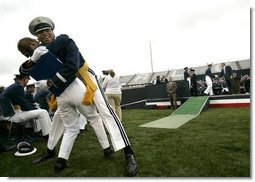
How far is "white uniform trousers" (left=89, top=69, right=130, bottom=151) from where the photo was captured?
2.60m

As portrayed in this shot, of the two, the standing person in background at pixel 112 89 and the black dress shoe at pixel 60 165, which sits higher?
the standing person in background at pixel 112 89

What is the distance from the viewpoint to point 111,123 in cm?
268

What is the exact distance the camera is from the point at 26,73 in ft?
8.75

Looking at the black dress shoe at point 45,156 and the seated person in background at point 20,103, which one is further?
the seated person in background at point 20,103

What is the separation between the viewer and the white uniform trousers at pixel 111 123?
2.60 metres

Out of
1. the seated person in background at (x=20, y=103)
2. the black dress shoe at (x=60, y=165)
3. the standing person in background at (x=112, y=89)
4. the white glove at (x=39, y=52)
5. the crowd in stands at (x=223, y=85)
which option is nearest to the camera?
the white glove at (x=39, y=52)

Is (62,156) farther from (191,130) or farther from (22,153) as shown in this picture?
(191,130)

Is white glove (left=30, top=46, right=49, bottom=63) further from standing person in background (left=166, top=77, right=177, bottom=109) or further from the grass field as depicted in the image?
standing person in background (left=166, top=77, right=177, bottom=109)

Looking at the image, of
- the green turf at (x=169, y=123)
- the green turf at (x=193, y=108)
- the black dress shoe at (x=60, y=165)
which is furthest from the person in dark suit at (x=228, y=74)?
the black dress shoe at (x=60, y=165)

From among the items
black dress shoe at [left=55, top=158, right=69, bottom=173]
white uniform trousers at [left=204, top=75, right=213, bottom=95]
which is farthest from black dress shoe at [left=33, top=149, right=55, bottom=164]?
white uniform trousers at [left=204, top=75, right=213, bottom=95]

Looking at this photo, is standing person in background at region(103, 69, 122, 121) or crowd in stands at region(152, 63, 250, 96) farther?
crowd in stands at region(152, 63, 250, 96)

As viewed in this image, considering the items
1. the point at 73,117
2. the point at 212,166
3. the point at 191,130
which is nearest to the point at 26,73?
the point at 73,117

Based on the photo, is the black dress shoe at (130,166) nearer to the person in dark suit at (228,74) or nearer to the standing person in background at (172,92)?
the standing person in background at (172,92)

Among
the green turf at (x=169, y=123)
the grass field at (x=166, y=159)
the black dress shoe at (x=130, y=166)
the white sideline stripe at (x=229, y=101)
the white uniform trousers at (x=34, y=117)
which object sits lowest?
the white sideline stripe at (x=229, y=101)
